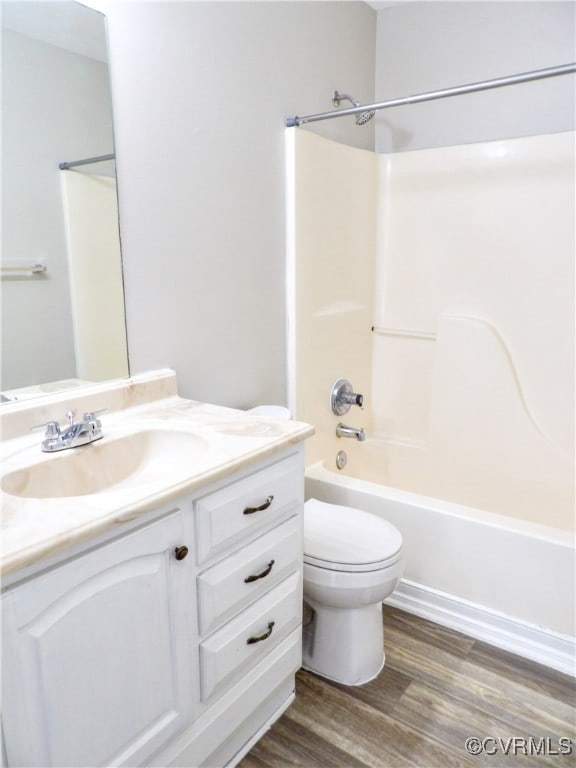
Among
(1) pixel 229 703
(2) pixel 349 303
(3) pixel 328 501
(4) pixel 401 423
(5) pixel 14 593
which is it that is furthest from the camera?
(4) pixel 401 423

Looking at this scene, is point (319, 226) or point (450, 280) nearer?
point (319, 226)

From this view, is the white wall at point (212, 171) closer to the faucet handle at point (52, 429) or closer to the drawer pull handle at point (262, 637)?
the faucet handle at point (52, 429)

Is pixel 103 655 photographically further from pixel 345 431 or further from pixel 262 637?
pixel 345 431

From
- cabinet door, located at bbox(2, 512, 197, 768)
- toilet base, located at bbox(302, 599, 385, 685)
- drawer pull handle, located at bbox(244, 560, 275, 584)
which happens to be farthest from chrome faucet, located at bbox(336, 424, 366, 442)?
cabinet door, located at bbox(2, 512, 197, 768)

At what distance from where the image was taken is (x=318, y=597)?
160 cm

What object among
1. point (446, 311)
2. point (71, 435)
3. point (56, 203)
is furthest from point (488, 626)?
point (56, 203)

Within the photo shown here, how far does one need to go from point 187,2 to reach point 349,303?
4.32ft

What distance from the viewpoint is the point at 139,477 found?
53.0 inches

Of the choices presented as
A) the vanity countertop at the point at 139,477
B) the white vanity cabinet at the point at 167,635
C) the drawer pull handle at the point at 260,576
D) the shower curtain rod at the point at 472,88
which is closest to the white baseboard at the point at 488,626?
the white vanity cabinet at the point at 167,635

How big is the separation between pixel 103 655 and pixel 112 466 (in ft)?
1.52

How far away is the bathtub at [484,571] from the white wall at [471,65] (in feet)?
5.34

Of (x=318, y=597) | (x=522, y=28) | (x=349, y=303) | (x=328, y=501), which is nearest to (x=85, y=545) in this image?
→ (x=318, y=597)

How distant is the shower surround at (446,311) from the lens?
7.23 feet

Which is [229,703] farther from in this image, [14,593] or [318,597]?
[14,593]
